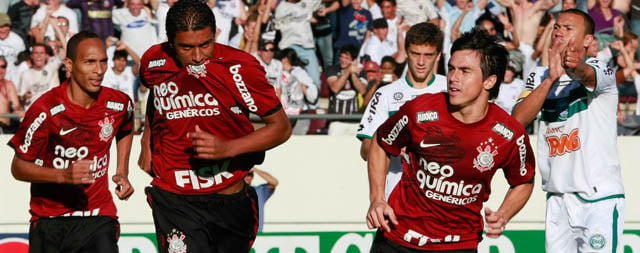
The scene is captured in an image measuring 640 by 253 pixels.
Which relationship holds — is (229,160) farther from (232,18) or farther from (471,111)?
(232,18)

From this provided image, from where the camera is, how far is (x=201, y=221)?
6.43 metres

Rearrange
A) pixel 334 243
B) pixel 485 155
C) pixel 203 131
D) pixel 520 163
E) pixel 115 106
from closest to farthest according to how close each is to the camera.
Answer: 1. pixel 485 155
2. pixel 520 163
3. pixel 203 131
4. pixel 115 106
5. pixel 334 243

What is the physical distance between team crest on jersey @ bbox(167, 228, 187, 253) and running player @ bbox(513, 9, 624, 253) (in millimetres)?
2706

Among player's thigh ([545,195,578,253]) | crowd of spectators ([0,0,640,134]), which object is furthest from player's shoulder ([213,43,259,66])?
crowd of spectators ([0,0,640,134])

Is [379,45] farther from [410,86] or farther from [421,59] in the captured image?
[421,59]

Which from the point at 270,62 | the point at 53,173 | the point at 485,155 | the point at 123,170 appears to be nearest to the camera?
the point at 485,155

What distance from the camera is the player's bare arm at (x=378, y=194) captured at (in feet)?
Result: 18.4

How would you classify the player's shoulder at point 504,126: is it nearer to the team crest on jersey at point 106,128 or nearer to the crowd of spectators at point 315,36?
the team crest on jersey at point 106,128

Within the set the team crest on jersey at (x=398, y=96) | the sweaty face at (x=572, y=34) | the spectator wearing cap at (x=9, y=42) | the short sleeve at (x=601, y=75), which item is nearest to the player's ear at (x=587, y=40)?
the sweaty face at (x=572, y=34)

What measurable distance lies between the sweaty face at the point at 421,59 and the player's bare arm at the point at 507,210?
1.84 metres

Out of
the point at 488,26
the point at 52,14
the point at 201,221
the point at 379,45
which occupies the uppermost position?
the point at 201,221

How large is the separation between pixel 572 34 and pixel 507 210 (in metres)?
1.85

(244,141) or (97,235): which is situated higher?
(244,141)

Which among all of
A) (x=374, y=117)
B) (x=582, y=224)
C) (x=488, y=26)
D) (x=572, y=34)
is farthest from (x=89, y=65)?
(x=488, y=26)
